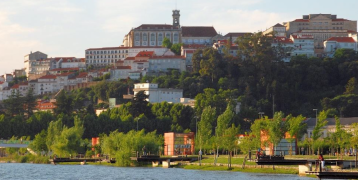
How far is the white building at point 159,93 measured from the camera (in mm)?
196375

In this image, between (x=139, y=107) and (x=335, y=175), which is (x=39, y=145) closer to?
(x=139, y=107)

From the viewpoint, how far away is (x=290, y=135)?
340ft

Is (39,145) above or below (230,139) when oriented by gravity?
below

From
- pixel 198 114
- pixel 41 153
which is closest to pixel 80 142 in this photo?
pixel 41 153

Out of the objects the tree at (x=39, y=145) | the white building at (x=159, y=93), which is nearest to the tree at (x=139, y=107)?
the white building at (x=159, y=93)

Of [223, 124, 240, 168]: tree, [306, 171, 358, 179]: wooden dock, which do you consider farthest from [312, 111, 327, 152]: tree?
[306, 171, 358, 179]: wooden dock

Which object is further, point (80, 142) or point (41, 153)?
point (41, 153)

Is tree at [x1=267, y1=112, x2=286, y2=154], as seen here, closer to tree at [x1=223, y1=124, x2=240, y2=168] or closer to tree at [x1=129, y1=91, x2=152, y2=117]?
tree at [x1=223, y1=124, x2=240, y2=168]

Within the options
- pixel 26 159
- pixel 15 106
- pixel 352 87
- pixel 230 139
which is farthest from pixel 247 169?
→ pixel 15 106

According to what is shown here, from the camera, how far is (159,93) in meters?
198

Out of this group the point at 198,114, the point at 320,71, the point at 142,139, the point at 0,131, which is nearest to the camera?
the point at 142,139

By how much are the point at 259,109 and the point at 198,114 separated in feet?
58.7

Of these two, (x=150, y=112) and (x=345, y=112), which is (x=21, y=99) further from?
(x=345, y=112)

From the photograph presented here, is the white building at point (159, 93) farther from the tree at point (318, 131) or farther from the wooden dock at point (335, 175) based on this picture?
the wooden dock at point (335, 175)
